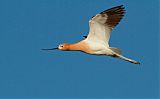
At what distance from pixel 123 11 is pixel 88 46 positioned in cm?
155

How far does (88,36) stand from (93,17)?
708mm

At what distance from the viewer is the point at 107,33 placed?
79.8 meters

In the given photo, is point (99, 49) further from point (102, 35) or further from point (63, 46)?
point (63, 46)

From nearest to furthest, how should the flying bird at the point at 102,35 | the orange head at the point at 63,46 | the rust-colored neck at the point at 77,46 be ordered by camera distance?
1. the flying bird at the point at 102,35
2. the rust-colored neck at the point at 77,46
3. the orange head at the point at 63,46

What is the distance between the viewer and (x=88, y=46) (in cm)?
7956

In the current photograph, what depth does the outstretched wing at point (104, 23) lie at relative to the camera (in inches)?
3123

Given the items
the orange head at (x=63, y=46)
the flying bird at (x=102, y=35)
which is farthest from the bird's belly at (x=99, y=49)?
the orange head at (x=63, y=46)

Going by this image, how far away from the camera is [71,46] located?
80.0 meters

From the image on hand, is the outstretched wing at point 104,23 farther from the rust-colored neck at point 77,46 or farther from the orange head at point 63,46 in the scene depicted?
the orange head at point 63,46

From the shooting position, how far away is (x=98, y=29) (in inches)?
3137

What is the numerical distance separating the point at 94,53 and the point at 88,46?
290mm

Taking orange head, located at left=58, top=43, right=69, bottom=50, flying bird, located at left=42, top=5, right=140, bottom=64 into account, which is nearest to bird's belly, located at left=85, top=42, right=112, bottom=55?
flying bird, located at left=42, top=5, right=140, bottom=64

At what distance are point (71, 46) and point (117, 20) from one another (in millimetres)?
1737

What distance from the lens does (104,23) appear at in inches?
3132
